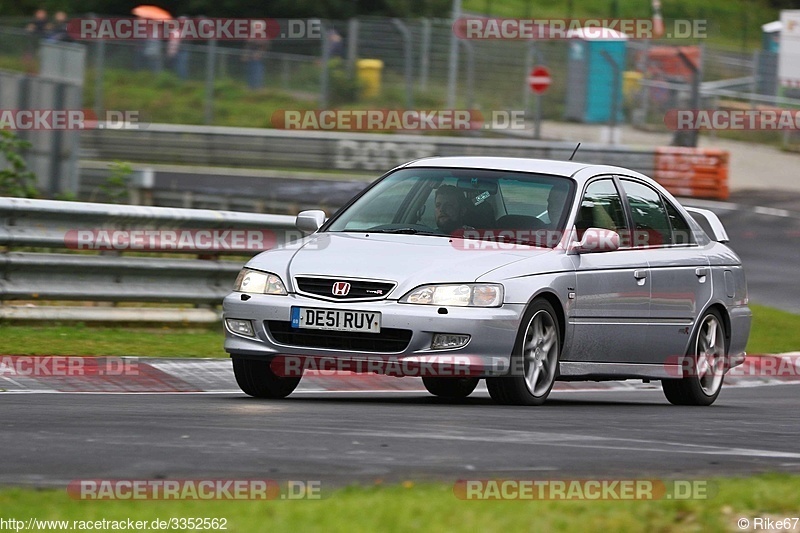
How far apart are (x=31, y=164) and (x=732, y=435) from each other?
14424 mm

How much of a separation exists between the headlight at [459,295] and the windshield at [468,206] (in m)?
0.80

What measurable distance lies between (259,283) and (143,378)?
1737mm

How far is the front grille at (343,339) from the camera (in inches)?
345

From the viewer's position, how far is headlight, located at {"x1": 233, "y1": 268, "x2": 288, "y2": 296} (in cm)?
904

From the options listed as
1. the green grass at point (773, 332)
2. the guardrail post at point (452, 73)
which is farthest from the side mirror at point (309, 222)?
the guardrail post at point (452, 73)

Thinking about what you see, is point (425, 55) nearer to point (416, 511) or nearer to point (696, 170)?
point (696, 170)

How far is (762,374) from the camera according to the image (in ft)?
45.7

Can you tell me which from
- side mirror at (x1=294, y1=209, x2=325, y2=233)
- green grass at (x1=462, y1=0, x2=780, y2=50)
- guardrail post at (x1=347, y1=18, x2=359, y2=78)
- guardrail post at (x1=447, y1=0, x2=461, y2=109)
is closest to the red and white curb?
side mirror at (x1=294, y1=209, x2=325, y2=233)

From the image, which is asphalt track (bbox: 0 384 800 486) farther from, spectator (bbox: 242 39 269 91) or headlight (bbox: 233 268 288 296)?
spectator (bbox: 242 39 269 91)

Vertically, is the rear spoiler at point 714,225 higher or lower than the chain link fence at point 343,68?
lower

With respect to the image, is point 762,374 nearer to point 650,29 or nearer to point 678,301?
point 678,301

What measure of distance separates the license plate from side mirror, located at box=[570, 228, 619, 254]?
154cm

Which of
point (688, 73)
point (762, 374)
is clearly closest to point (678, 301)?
point (762, 374)

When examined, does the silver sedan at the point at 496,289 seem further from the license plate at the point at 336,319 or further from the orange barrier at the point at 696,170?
the orange barrier at the point at 696,170
